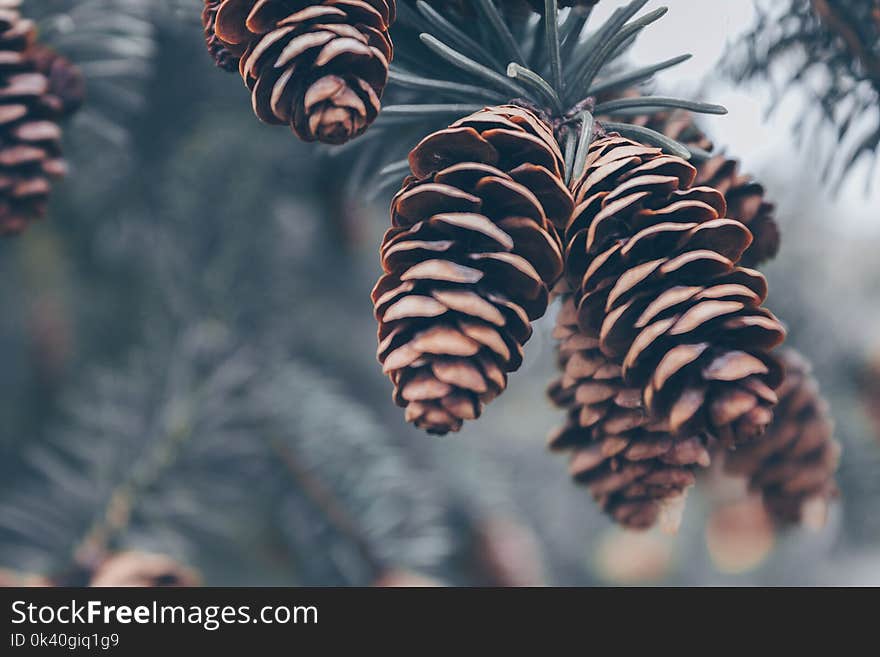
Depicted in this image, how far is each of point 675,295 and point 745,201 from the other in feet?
0.32

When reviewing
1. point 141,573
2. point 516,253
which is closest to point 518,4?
point 516,253

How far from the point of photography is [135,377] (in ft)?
2.17

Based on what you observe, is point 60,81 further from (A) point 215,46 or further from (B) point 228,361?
(B) point 228,361

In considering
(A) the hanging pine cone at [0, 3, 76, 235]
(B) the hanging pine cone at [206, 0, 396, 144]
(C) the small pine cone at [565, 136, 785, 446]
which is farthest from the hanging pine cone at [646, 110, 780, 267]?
(A) the hanging pine cone at [0, 3, 76, 235]

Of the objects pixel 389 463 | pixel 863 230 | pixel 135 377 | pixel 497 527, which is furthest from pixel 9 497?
pixel 863 230

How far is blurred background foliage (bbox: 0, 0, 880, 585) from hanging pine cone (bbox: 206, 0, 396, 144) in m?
0.25

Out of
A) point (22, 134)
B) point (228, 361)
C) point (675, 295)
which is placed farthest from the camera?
point (228, 361)

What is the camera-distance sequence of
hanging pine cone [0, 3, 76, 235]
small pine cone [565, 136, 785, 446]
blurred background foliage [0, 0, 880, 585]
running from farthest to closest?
blurred background foliage [0, 0, 880, 585], hanging pine cone [0, 3, 76, 235], small pine cone [565, 136, 785, 446]

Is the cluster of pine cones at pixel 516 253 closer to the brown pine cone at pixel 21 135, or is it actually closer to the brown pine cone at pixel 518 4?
the brown pine cone at pixel 518 4

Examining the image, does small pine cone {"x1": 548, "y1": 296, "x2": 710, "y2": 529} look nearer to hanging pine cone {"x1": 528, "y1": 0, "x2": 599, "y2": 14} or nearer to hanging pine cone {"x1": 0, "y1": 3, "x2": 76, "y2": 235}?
hanging pine cone {"x1": 528, "y1": 0, "x2": 599, "y2": 14}

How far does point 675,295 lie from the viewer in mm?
282

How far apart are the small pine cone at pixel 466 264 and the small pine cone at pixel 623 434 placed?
5 cm

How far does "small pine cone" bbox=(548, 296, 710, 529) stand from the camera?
316 millimetres
